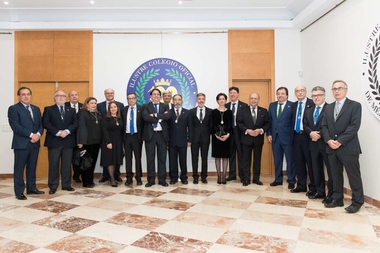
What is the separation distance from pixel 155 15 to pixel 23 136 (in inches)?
147

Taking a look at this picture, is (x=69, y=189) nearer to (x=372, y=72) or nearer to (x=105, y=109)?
(x=105, y=109)

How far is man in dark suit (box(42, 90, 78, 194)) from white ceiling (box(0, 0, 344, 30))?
90.6 inches

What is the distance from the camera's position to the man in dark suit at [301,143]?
4.50 metres

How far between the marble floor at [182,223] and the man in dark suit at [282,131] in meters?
0.66

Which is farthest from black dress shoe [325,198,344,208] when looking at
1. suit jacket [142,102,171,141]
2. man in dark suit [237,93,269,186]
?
suit jacket [142,102,171,141]

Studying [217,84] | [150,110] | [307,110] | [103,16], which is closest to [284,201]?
[307,110]

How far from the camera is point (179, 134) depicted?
16.9 feet

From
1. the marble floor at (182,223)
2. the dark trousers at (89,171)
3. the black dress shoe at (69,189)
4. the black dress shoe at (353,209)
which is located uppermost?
the dark trousers at (89,171)

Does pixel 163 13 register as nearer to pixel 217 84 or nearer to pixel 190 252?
pixel 217 84

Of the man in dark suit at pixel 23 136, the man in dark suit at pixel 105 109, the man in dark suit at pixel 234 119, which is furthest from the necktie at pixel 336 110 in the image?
the man in dark suit at pixel 23 136

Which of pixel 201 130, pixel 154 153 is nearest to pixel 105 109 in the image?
pixel 154 153

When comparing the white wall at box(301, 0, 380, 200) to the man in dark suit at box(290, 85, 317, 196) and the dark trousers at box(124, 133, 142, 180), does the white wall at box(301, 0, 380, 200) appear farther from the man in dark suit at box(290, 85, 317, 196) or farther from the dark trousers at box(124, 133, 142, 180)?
the dark trousers at box(124, 133, 142, 180)

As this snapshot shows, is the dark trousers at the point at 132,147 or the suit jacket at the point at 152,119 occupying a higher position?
the suit jacket at the point at 152,119

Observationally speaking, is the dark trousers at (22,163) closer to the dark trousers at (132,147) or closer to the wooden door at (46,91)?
the dark trousers at (132,147)
